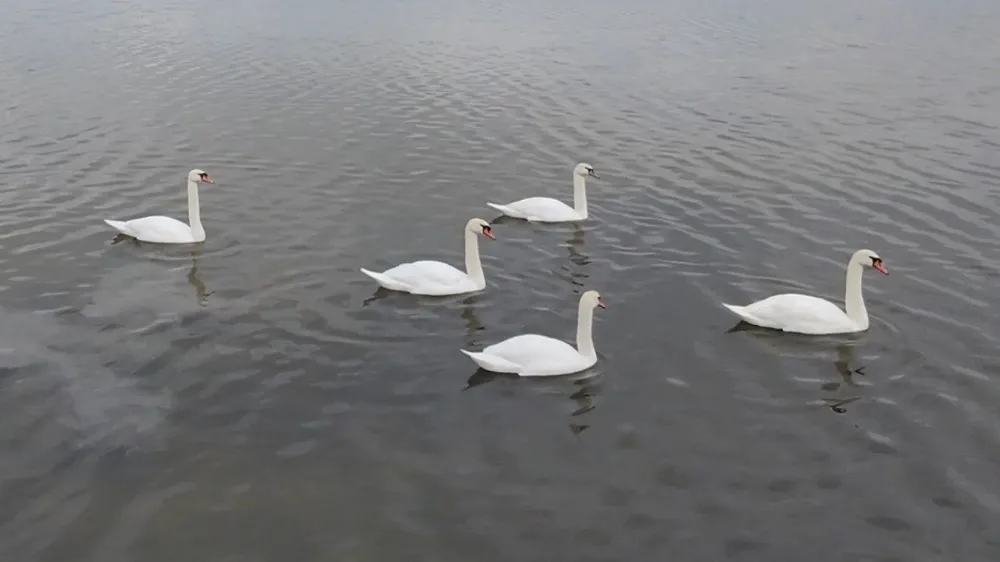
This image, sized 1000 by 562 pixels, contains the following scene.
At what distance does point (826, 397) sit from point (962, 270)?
4961 millimetres

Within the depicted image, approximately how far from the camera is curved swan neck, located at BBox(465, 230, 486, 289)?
1398 cm

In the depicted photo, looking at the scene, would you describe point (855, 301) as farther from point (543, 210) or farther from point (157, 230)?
point (157, 230)

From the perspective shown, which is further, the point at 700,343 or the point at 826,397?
the point at 700,343

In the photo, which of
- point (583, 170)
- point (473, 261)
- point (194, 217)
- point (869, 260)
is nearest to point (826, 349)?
point (869, 260)

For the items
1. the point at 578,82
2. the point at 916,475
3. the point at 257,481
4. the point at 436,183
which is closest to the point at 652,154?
the point at 436,183

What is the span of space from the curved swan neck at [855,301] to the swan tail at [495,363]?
4.57 m

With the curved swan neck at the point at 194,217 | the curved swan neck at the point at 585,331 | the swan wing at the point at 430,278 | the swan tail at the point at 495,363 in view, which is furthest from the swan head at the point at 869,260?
the curved swan neck at the point at 194,217

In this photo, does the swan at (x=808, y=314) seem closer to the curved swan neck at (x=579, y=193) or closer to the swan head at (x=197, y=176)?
the curved swan neck at (x=579, y=193)

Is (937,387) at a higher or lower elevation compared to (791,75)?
lower

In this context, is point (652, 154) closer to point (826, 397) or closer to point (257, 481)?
point (826, 397)

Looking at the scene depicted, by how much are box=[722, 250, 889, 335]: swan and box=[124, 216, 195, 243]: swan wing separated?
844cm

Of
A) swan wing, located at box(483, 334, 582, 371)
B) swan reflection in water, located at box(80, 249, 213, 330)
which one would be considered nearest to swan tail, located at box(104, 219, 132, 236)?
swan reflection in water, located at box(80, 249, 213, 330)

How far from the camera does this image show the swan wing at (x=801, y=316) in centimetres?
1254

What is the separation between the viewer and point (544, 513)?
354 inches
